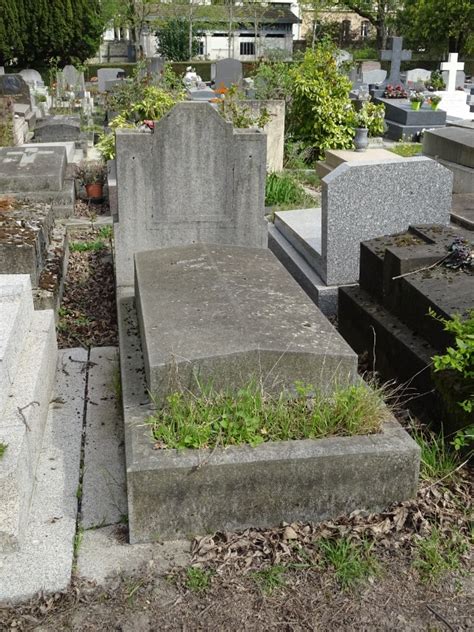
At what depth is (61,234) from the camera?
654 centimetres

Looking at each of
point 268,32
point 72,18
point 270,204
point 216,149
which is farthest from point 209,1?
point 216,149

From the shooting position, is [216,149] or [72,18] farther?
[72,18]

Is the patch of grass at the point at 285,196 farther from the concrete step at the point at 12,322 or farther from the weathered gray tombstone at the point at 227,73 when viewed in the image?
the weathered gray tombstone at the point at 227,73

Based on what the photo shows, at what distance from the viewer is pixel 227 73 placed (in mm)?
18469

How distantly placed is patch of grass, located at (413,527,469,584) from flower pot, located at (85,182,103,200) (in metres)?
7.26

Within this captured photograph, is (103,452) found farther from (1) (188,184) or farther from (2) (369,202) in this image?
(2) (369,202)

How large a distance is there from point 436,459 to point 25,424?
6.35ft

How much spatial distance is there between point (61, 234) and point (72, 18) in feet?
83.1

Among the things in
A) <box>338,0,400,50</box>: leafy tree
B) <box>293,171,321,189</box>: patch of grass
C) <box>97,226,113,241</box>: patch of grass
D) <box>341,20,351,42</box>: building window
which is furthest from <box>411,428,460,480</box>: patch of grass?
<box>341,20,351,42</box>: building window

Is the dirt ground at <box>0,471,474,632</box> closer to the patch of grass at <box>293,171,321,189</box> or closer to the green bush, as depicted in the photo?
the patch of grass at <box>293,171,321,189</box>

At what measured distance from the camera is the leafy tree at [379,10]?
1694 inches

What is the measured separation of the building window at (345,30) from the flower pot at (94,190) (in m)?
51.8

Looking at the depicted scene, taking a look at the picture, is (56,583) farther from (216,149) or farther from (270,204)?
(270,204)

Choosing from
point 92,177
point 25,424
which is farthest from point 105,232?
point 25,424
